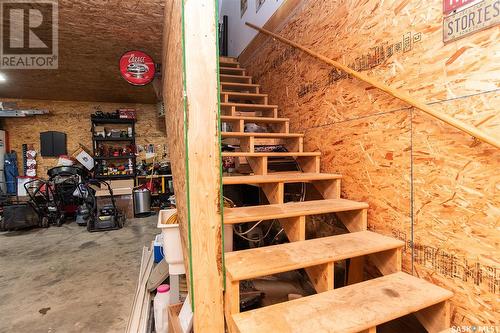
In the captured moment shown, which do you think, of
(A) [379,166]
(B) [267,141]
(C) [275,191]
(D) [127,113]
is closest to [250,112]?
(B) [267,141]

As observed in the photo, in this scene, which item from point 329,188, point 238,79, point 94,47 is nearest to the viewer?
point 329,188

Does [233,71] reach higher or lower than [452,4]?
higher

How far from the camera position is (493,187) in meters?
1.33

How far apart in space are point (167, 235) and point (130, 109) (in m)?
6.01

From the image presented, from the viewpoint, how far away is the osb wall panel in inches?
247

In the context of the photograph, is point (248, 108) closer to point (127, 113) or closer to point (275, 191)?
point (275, 191)

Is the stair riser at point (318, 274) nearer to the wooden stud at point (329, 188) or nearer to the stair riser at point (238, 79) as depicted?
the wooden stud at point (329, 188)

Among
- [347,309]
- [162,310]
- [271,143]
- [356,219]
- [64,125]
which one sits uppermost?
[64,125]

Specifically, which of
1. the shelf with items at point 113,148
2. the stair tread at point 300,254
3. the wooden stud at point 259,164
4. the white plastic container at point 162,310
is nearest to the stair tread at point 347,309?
the stair tread at point 300,254

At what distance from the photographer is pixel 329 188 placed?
2.41 m

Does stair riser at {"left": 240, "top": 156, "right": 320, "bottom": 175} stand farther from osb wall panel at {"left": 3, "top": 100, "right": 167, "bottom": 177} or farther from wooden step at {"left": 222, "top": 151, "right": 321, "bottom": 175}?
osb wall panel at {"left": 3, "top": 100, "right": 167, "bottom": 177}

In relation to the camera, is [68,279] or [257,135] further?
[68,279]

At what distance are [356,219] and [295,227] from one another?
2.08ft

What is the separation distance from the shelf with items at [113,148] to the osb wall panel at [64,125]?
0.36m
